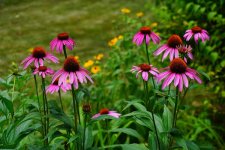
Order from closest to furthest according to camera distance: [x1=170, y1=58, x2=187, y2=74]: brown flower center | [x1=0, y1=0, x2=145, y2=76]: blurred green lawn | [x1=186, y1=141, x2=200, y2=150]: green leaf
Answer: [x1=170, y1=58, x2=187, y2=74]: brown flower center → [x1=186, y1=141, x2=200, y2=150]: green leaf → [x1=0, y1=0, x2=145, y2=76]: blurred green lawn

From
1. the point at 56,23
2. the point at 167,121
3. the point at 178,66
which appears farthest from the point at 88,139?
the point at 56,23

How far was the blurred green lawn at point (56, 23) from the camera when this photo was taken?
4527 mm

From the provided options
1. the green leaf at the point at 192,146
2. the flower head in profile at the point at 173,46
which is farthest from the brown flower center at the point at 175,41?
the green leaf at the point at 192,146

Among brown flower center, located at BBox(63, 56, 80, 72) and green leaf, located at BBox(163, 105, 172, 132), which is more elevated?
brown flower center, located at BBox(63, 56, 80, 72)

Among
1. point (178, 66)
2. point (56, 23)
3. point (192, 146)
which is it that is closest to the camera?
point (178, 66)

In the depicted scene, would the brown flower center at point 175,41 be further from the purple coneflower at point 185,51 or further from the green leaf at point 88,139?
the green leaf at point 88,139

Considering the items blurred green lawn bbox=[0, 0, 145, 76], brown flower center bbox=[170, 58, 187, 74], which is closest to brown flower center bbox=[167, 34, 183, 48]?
brown flower center bbox=[170, 58, 187, 74]

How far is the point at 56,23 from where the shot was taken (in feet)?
17.7

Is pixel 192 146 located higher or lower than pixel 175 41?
lower

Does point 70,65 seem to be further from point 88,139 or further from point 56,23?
point 56,23

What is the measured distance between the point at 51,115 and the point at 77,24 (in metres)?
3.99

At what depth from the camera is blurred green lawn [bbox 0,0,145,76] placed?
4.53 m

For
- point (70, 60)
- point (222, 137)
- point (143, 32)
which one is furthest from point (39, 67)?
point (222, 137)

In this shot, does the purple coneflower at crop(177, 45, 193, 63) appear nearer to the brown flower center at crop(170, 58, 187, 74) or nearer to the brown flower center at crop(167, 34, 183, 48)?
the brown flower center at crop(167, 34, 183, 48)
